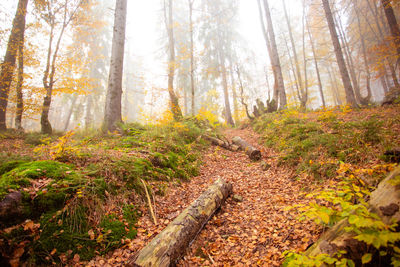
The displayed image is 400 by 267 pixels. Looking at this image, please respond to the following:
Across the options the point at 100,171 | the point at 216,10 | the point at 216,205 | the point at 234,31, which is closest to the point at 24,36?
the point at 100,171

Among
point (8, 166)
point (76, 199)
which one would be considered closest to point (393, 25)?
point (76, 199)

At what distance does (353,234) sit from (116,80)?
8.83m

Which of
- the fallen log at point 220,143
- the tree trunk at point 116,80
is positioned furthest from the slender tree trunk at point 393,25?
the tree trunk at point 116,80

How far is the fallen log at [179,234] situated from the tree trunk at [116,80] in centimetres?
572

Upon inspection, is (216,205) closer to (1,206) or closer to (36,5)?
(1,206)

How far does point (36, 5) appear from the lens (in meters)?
8.35

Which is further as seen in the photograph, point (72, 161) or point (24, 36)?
point (24, 36)

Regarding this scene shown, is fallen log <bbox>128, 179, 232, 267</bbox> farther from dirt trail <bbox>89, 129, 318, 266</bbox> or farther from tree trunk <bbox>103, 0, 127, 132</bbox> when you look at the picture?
tree trunk <bbox>103, 0, 127, 132</bbox>

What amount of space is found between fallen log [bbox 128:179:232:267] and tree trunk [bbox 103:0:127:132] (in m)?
5.72

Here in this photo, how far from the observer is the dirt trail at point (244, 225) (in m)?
2.76

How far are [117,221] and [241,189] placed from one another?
319 cm

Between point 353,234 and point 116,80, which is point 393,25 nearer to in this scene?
point 353,234

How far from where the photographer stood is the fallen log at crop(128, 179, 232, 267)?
244 cm

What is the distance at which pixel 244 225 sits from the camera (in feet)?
11.6
